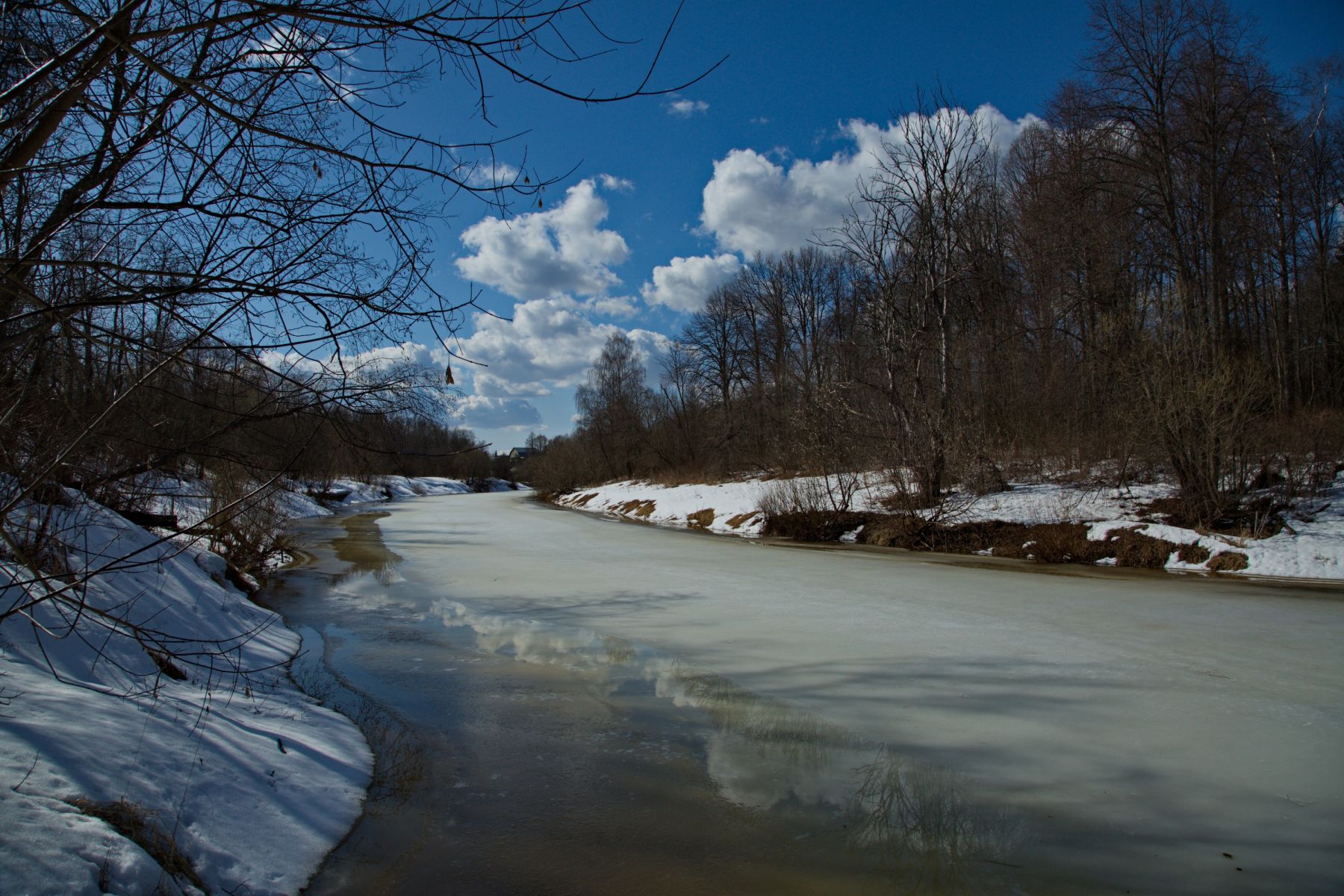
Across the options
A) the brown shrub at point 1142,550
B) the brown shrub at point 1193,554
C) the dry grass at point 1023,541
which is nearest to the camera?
the brown shrub at point 1193,554

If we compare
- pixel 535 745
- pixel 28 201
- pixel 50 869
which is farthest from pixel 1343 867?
pixel 28 201

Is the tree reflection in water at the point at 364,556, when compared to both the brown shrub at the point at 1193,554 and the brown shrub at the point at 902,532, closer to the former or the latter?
the brown shrub at the point at 902,532

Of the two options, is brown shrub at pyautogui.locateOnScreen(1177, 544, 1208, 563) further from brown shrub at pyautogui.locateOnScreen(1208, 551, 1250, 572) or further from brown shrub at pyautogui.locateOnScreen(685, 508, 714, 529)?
brown shrub at pyautogui.locateOnScreen(685, 508, 714, 529)

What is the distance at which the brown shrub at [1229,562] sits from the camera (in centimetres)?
932

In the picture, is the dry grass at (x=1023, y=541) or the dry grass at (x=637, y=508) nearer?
the dry grass at (x=1023, y=541)

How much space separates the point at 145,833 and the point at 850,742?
305cm

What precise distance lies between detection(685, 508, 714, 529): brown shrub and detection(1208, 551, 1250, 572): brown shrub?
37.8 feet

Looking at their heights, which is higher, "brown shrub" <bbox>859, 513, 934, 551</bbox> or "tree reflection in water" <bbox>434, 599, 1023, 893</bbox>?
"brown shrub" <bbox>859, 513, 934, 551</bbox>

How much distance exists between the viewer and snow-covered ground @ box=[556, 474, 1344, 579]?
9.15m

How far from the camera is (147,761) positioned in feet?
8.24

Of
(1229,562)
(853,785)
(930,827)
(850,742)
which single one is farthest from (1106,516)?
(930,827)

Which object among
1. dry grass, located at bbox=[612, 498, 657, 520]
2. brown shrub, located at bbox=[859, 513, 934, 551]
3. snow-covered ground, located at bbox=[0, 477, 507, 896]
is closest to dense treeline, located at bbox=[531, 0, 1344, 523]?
brown shrub, located at bbox=[859, 513, 934, 551]

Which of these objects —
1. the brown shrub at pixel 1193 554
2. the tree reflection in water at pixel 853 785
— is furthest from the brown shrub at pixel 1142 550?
the tree reflection in water at pixel 853 785

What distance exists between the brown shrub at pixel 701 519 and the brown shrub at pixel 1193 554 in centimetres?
1113
